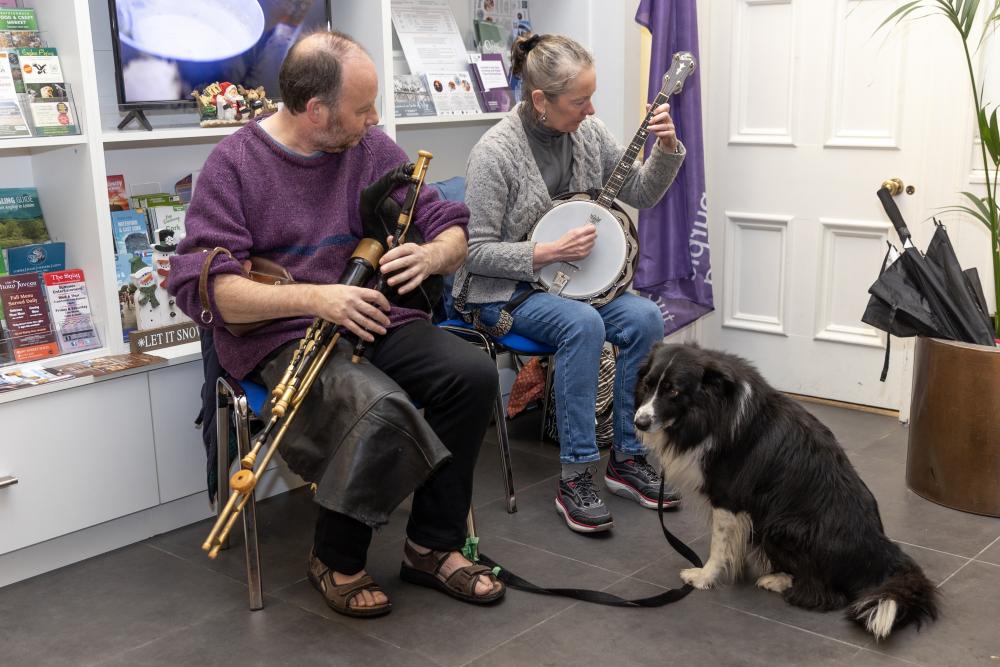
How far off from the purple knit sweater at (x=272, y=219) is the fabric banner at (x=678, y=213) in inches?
50.3

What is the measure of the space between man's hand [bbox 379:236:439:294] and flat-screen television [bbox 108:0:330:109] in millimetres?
889

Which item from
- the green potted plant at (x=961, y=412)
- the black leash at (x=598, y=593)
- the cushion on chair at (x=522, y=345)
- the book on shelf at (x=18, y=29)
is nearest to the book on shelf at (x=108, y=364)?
the book on shelf at (x=18, y=29)

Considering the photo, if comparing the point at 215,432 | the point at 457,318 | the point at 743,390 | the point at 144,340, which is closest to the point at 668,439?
the point at 743,390

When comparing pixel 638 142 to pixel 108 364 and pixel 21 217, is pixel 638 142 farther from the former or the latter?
pixel 21 217

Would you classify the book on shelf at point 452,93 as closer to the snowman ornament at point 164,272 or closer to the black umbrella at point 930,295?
the snowman ornament at point 164,272

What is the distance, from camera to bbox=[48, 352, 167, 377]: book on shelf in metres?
2.41

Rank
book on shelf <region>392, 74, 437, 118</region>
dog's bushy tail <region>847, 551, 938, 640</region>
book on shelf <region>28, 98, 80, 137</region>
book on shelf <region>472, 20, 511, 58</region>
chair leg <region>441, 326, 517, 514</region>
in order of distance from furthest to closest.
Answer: book on shelf <region>472, 20, 511, 58</region> < book on shelf <region>392, 74, 437, 118</region> < chair leg <region>441, 326, 517, 514</region> < book on shelf <region>28, 98, 80, 137</region> < dog's bushy tail <region>847, 551, 938, 640</region>

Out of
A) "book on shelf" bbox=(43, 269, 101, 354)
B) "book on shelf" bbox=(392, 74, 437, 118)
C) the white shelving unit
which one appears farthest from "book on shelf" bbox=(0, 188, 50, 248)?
"book on shelf" bbox=(392, 74, 437, 118)

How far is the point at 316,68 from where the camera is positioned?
2158mm

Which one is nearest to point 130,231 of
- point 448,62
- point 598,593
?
point 448,62

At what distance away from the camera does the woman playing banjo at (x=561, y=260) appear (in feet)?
8.70

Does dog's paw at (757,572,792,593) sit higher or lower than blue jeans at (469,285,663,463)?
lower

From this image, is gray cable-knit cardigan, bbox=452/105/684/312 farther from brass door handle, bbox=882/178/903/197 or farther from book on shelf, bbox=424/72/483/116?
brass door handle, bbox=882/178/903/197

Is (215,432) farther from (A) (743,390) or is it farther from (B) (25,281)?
(A) (743,390)
